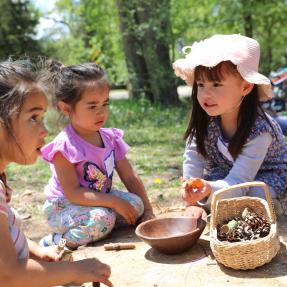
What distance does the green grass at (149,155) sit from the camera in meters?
4.29

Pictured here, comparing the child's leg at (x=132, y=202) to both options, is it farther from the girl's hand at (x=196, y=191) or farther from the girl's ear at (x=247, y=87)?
the girl's ear at (x=247, y=87)

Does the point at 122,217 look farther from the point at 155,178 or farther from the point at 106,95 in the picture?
the point at 155,178

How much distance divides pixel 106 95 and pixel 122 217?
0.80 m

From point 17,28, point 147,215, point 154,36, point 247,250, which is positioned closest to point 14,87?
point 247,250

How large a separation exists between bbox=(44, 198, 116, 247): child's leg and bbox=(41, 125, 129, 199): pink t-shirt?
0.45ft

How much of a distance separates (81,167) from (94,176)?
109 mm

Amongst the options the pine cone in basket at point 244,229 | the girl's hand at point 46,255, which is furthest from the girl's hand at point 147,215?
the girl's hand at point 46,255

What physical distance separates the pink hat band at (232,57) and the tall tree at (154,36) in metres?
7.52

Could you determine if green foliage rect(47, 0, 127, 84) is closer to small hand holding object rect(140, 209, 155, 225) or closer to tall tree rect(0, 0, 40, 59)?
tall tree rect(0, 0, 40, 59)

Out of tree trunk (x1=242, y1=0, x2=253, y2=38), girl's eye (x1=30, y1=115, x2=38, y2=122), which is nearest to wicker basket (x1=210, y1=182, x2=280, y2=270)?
girl's eye (x1=30, y1=115, x2=38, y2=122)

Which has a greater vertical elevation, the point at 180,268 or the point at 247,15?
the point at 247,15

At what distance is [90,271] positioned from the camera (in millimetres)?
1781

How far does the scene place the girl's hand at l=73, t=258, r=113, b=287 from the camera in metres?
1.76

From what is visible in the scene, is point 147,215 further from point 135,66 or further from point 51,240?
point 135,66
